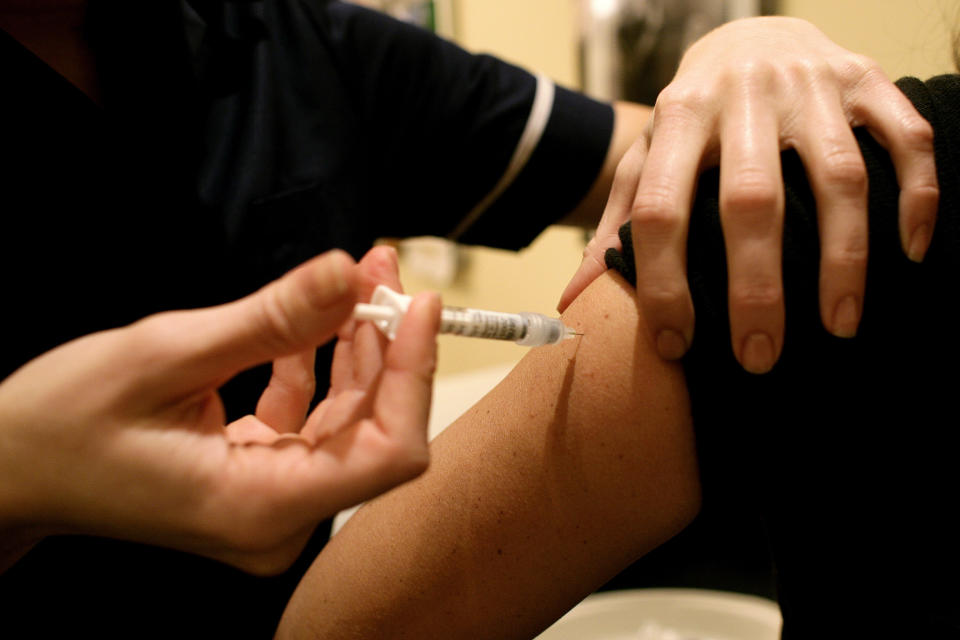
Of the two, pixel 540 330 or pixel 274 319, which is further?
pixel 540 330

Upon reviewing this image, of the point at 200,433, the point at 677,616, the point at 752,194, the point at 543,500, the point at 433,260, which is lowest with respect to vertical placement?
the point at 677,616

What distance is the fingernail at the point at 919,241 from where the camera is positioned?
1.38ft

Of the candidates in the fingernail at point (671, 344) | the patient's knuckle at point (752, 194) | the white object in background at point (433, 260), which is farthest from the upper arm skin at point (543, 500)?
the white object in background at point (433, 260)

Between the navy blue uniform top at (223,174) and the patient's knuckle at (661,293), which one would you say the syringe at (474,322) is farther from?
the navy blue uniform top at (223,174)

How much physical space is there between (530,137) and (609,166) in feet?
0.48

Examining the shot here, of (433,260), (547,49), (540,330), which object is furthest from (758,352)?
(433,260)

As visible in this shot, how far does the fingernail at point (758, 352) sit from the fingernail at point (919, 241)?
11 cm

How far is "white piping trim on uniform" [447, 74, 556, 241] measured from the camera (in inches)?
42.4

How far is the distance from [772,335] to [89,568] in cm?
76

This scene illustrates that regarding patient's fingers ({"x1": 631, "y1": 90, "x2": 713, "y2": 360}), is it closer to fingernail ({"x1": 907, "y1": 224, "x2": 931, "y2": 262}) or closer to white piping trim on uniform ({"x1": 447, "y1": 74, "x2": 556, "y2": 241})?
fingernail ({"x1": 907, "y1": 224, "x2": 931, "y2": 262})

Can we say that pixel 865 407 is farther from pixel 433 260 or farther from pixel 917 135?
pixel 433 260

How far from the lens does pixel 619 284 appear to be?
0.52 metres

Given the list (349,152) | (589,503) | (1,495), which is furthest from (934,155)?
(349,152)

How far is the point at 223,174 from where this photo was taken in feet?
2.85
